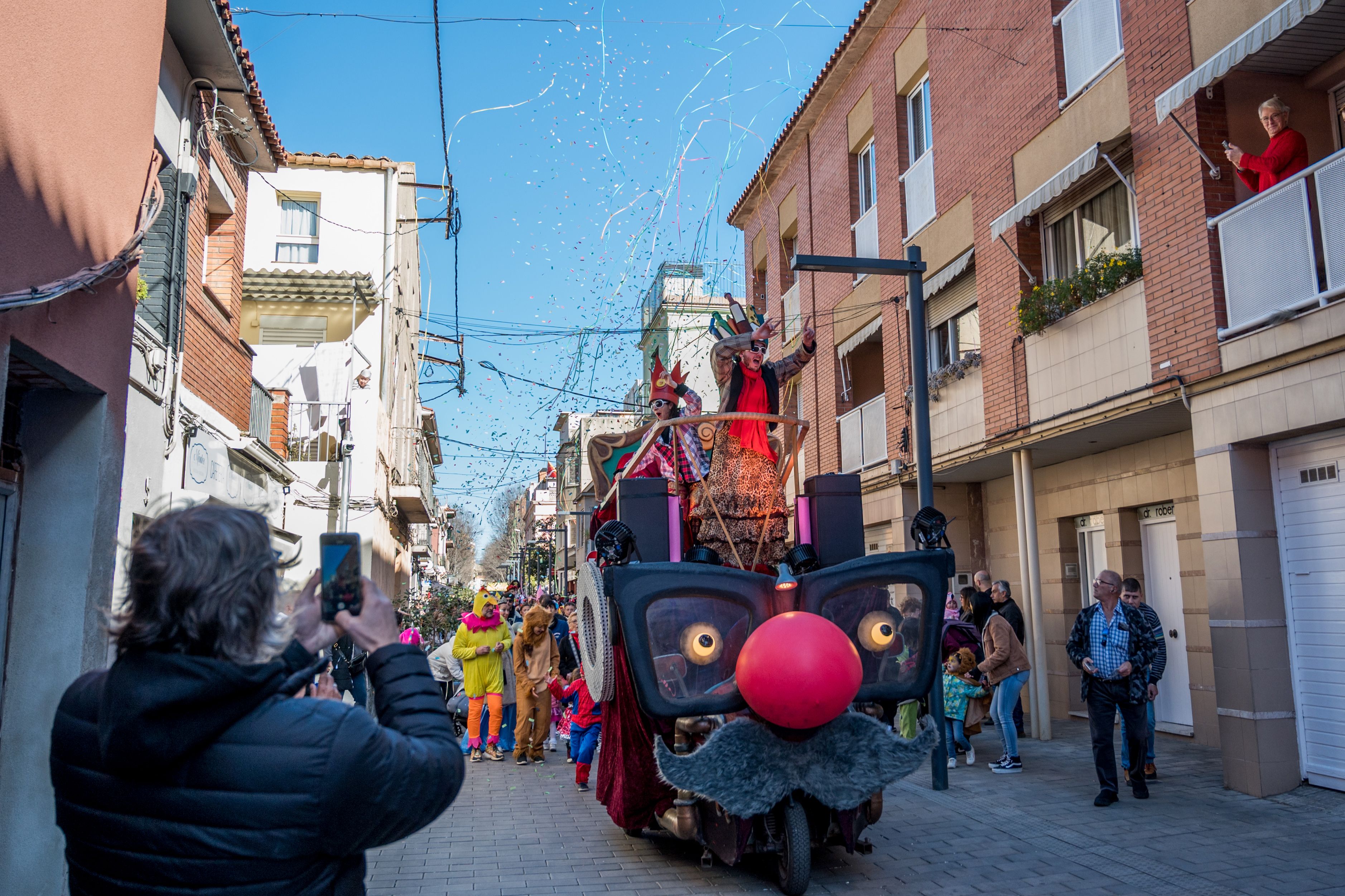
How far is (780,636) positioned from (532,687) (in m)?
6.50

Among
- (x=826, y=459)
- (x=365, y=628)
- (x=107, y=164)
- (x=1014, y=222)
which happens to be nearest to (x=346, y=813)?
(x=365, y=628)

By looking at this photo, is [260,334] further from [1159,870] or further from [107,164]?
[1159,870]

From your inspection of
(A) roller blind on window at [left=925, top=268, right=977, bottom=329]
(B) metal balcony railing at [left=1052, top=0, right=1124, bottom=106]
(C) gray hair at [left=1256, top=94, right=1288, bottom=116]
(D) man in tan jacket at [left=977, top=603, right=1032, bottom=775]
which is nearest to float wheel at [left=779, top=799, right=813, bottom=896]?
(D) man in tan jacket at [left=977, top=603, right=1032, bottom=775]

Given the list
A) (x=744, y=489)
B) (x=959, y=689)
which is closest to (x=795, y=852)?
(x=744, y=489)

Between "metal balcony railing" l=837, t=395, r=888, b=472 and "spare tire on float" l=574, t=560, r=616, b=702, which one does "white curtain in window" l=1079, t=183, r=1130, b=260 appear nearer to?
"metal balcony railing" l=837, t=395, r=888, b=472

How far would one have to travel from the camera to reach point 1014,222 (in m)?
11.2

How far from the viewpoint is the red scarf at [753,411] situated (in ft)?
22.3

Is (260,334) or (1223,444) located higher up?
(260,334)

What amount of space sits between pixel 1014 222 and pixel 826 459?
281 inches

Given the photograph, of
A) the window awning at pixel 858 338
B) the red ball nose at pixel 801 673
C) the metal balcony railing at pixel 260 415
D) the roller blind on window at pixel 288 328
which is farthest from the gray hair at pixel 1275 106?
the roller blind on window at pixel 288 328

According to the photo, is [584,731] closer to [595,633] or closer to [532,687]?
[532,687]

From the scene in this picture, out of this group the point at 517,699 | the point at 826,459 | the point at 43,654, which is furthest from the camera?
the point at 826,459

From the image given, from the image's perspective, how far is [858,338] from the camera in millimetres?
16078

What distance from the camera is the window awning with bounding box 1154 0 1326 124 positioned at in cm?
706
